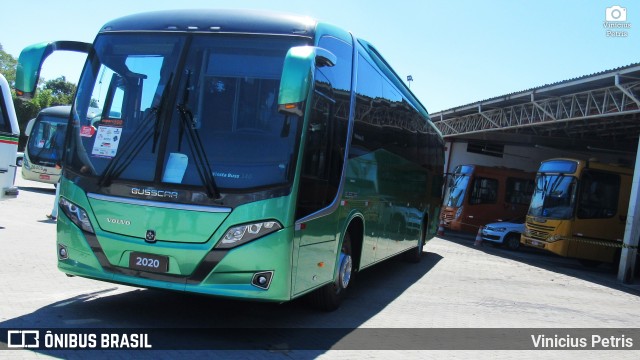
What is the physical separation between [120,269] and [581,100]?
64.3 ft

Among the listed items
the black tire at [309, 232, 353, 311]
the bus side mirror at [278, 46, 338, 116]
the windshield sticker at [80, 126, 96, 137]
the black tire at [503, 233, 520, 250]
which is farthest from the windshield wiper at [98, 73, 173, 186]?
the black tire at [503, 233, 520, 250]

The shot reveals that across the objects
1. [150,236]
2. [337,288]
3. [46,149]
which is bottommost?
[337,288]

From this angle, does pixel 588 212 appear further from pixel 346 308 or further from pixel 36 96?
pixel 36 96

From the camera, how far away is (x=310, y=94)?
5.45m

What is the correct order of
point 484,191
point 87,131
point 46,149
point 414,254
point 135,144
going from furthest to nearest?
point 484,191 < point 46,149 < point 414,254 < point 87,131 < point 135,144

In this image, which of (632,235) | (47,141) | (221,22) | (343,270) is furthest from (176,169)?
(47,141)

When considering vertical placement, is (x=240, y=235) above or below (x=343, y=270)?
above

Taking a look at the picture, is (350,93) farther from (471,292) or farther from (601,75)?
(601,75)

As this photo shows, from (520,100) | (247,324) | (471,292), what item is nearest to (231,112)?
(247,324)

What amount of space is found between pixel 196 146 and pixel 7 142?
6793mm

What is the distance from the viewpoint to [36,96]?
163 ft

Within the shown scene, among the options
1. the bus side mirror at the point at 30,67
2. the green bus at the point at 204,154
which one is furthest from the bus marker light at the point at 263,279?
the bus side mirror at the point at 30,67

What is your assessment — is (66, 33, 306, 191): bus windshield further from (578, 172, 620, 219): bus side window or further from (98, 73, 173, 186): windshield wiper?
(578, 172, 620, 219): bus side window

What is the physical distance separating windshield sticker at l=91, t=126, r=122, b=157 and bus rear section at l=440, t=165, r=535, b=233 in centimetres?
2156
